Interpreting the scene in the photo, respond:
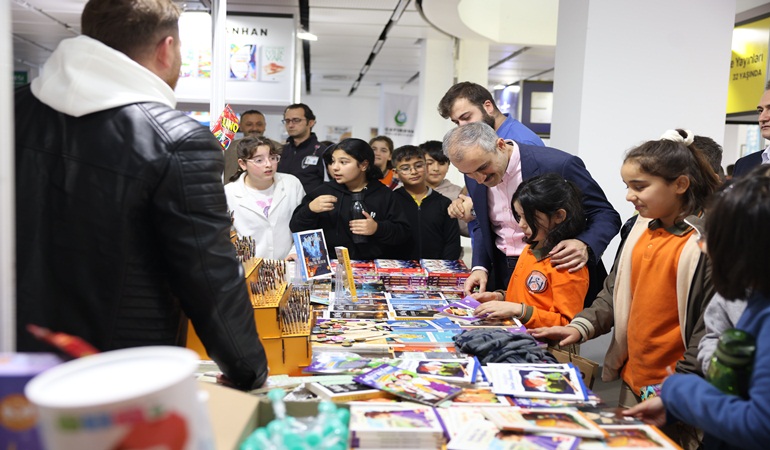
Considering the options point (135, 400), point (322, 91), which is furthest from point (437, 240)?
point (322, 91)

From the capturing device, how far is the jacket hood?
1396mm

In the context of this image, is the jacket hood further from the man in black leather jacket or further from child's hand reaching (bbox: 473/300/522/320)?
child's hand reaching (bbox: 473/300/522/320)

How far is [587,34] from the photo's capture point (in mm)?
4152

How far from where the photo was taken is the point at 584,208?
10.2 feet

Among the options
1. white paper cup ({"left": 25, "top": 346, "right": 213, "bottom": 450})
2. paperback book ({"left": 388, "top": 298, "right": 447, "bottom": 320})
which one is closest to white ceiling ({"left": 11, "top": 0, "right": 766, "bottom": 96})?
paperback book ({"left": 388, "top": 298, "right": 447, "bottom": 320})

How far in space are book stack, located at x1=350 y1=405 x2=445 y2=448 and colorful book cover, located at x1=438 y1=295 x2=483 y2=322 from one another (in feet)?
3.83

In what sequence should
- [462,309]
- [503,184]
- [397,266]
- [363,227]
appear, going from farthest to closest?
[363,227] → [397,266] → [503,184] → [462,309]

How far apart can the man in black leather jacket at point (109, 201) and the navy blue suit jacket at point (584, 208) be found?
1900mm

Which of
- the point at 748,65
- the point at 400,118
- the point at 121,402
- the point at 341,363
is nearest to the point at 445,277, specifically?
the point at 341,363

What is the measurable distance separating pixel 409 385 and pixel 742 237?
2.96 ft

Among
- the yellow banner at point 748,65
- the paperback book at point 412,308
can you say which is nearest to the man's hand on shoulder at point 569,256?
the paperback book at point 412,308

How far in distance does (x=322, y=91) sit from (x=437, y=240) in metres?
16.1

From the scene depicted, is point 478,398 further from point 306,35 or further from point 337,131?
point 337,131

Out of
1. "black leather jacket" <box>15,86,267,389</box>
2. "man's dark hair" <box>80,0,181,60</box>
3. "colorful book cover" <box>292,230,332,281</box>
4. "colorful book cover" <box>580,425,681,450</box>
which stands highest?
"man's dark hair" <box>80,0,181,60</box>
